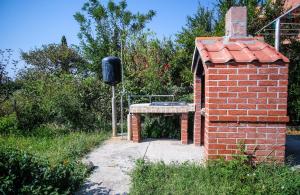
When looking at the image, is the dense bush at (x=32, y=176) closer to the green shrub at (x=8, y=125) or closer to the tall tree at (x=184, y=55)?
the green shrub at (x=8, y=125)

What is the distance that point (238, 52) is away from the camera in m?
3.50

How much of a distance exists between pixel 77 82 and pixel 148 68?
8.48 ft

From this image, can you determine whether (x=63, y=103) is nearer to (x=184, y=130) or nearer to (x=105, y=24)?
(x=184, y=130)

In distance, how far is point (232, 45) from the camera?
3.79m

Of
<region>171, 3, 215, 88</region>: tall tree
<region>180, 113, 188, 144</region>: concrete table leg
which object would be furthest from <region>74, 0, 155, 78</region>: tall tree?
<region>180, 113, 188, 144</region>: concrete table leg

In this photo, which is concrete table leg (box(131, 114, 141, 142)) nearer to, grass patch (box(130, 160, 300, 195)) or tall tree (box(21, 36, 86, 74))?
grass patch (box(130, 160, 300, 195))

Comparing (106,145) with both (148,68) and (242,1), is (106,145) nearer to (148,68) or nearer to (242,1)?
(148,68)

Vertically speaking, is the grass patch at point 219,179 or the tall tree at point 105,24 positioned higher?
the tall tree at point 105,24

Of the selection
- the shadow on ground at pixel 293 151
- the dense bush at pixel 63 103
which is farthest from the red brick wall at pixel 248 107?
the dense bush at pixel 63 103

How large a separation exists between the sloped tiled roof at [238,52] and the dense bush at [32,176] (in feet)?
8.04

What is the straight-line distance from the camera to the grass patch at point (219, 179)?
2863mm

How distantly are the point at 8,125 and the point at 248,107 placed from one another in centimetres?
704

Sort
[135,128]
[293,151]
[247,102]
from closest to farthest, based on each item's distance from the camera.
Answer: [247,102], [293,151], [135,128]

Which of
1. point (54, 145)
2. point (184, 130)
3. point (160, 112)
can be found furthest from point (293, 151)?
point (54, 145)
